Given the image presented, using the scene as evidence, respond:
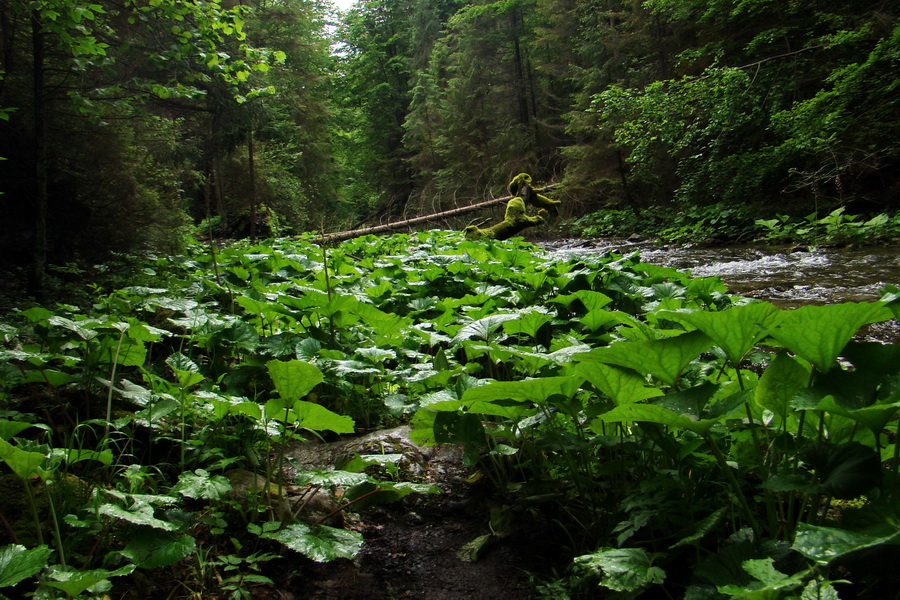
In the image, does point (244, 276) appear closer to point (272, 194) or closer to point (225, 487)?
point (225, 487)

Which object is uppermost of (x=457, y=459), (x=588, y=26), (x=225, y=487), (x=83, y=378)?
(x=588, y=26)

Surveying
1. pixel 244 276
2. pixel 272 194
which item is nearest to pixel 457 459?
pixel 244 276

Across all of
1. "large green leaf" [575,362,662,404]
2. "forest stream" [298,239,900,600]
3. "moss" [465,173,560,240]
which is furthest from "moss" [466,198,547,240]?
"large green leaf" [575,362,662,404]

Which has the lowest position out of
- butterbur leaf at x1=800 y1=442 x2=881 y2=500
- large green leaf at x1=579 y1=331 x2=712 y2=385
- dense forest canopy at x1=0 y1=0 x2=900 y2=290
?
butterbur leaf at x1=800 y1=442 x2=881 y2=500

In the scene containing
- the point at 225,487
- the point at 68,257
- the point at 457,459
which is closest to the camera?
the point at 225,487

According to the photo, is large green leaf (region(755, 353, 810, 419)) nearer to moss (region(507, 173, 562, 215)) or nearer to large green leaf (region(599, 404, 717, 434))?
large green leaf (region(599, 404, 717, 434))

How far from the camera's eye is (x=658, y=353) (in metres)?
1.11

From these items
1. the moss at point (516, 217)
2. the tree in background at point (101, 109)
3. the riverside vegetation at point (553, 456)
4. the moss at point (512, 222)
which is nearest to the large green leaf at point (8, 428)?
the riverside vegetation at point (553, 456)

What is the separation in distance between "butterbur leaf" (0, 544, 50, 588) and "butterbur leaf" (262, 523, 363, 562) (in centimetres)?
46

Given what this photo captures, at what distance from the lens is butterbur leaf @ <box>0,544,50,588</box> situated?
85 cm

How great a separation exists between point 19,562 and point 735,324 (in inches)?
59.4

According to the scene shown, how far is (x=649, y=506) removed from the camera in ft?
3.73

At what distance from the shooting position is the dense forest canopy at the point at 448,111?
5.17 meters

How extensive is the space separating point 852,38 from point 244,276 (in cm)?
962
